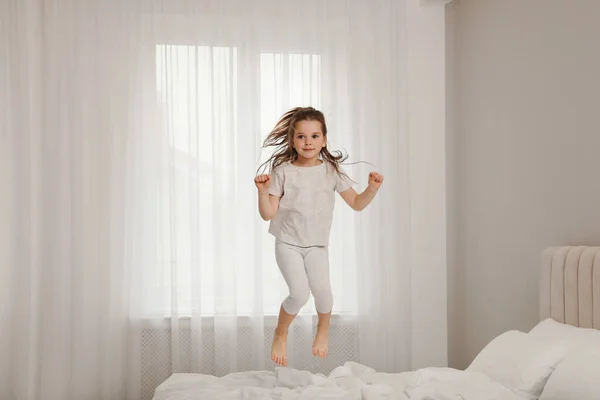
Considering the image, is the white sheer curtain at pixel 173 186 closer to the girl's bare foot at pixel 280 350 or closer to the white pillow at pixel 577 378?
the girl's bare foot at pixel 280 350

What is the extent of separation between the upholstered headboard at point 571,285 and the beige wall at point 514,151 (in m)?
0.15

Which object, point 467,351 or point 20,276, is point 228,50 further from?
point 467,351

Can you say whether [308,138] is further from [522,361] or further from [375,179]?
[522,361]

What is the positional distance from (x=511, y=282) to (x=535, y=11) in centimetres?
157

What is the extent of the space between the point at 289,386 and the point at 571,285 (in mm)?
1433

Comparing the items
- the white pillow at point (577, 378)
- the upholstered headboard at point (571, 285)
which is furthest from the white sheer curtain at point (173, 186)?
the white pillow at point (577, 378)

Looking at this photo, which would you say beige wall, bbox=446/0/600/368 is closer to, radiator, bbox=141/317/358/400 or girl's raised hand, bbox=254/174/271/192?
radiator, bbox=141/317/358/400

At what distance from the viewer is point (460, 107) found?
16.5 feet

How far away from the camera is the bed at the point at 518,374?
2.93 meters

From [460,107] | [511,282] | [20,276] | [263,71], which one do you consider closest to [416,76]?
[460,107]

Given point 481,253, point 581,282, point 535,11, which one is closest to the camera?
point 581,282

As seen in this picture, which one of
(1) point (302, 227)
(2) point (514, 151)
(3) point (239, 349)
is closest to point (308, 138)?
(1) point (302, 227)

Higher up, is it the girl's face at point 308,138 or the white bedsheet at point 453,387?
the girl's face at point 308,138

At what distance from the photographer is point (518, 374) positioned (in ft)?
10.5
